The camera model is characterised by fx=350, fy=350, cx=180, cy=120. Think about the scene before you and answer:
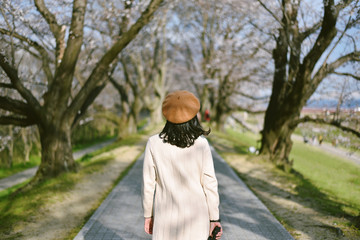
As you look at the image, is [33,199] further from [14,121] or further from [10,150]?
[10,150]

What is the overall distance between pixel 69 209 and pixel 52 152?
9.16 ft

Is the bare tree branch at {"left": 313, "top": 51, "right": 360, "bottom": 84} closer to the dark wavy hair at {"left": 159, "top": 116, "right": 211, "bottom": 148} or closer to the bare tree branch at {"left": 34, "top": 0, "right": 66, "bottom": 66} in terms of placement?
the bare tree branch at {"left": 34, "top": 0, "right": 66, "bottom": 66}

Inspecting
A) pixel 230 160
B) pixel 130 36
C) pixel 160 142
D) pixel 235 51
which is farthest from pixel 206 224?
pixel 235 51

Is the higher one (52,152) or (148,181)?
(148,181)

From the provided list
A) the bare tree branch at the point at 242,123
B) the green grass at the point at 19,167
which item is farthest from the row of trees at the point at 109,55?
the bare tree branch at the point at 242,123

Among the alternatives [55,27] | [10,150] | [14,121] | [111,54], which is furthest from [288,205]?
[10,150]

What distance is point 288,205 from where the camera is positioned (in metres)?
7.07

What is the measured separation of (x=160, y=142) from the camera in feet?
9.14

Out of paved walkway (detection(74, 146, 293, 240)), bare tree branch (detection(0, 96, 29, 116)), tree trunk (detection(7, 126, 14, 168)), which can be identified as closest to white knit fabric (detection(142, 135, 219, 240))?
paved walkway (detection(74, 146, 293, 240))

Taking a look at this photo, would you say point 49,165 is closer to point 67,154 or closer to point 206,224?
point 67,154

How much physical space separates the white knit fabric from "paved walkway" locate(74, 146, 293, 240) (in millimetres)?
2452

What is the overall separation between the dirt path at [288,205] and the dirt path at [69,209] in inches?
141

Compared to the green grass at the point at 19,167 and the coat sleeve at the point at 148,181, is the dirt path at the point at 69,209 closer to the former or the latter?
the coat sleeve at the point at 148,181

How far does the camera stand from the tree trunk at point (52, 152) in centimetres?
908
